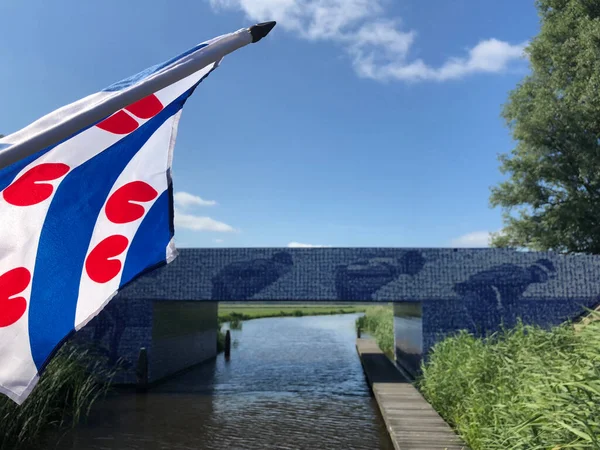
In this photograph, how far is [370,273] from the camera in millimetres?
15047

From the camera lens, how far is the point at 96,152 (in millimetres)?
3264

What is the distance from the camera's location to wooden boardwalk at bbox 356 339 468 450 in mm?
7871

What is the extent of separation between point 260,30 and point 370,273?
41.7 feet

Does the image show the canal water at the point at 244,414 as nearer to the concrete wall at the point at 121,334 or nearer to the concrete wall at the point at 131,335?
the concrete wall at the point at 131,335

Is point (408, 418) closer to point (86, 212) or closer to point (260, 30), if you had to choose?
point (86, 212)

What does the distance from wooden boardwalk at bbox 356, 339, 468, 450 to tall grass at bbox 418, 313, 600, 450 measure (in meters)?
0.29

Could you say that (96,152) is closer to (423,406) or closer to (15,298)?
(15,298)

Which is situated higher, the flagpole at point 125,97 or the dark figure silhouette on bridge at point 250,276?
the flagpole at point 125,97

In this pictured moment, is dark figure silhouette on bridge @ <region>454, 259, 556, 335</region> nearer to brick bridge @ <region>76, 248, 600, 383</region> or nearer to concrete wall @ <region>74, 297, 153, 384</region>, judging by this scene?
brick bridge @ <region>76, 248, 600, 383</region>

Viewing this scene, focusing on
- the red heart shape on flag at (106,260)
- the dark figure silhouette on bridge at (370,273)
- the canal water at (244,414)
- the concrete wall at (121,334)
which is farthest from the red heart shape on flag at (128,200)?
the concrete wall at (121,334)

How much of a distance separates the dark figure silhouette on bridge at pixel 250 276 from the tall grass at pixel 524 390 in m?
4.81

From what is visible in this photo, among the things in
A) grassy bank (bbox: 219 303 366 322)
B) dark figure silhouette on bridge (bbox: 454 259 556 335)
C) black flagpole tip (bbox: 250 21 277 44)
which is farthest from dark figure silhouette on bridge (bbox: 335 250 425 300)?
grassy bank (bbox: 219 303 366 322)

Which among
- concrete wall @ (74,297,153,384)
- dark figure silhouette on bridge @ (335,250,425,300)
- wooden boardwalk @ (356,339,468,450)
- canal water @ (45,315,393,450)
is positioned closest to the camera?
wooden boardwalk @ (356,339,468,450)

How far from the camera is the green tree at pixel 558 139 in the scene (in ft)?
64.9
